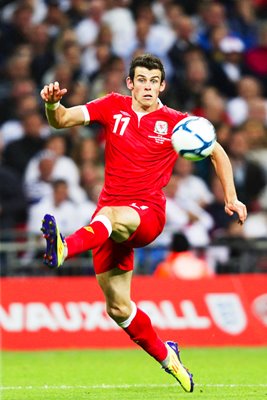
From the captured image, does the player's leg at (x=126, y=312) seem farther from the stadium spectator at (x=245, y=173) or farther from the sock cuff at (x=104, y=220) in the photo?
the stadium spectator at (x=245, y=173)

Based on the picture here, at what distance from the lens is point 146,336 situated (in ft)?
28.3

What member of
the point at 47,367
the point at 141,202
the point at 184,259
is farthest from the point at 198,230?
the point at 141,202

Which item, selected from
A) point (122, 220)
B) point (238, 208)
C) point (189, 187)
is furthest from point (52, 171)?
point (238, 208)

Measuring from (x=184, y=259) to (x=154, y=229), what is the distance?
5.33 m

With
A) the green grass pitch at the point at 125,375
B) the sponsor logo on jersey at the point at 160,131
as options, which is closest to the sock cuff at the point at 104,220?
the sponsor logo on jersey at the point at 160,131

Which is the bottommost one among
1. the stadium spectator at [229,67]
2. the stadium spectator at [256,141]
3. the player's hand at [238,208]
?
the stadium spectator at [256,141]

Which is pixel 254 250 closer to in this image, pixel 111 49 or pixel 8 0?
pixel 111 49

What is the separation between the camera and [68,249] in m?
7.55

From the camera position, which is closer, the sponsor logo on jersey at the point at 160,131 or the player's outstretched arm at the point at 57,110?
the player's outstretched arm at the point at 57,110

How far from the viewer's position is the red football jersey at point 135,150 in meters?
8.42

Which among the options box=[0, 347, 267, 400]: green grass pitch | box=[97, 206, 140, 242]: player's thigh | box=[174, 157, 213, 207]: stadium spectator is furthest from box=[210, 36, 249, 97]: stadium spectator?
box=[97, 206, 140, 242]: player's thigh

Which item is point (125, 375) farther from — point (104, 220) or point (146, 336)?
point (104, 220)

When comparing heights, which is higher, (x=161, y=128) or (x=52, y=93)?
(x=52, y=93)

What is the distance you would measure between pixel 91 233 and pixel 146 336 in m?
1.20
